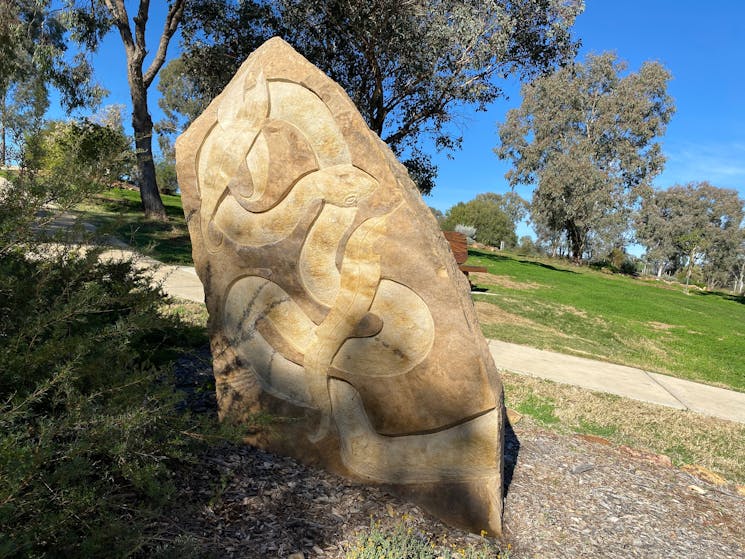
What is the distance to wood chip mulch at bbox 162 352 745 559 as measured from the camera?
7.33 ft

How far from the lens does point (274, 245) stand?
2873mm

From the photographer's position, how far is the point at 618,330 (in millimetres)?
10359

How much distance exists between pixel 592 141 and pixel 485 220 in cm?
2724

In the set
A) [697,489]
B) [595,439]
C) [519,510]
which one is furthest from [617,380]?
[519,510]

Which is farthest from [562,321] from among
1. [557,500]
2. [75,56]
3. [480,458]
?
[75,56]

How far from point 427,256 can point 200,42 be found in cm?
1399

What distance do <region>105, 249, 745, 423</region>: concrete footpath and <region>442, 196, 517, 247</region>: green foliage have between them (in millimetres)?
50875

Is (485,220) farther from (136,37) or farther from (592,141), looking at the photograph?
(136,37)

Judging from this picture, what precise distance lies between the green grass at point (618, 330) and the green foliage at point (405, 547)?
5287 mm

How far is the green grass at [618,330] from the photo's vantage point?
7.85 m

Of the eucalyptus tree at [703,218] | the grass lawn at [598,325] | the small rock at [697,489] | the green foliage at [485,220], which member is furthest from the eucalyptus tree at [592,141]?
the small rock at [697,489]

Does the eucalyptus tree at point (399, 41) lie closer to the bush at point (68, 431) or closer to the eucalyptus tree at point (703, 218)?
the bush at point (68, 431)

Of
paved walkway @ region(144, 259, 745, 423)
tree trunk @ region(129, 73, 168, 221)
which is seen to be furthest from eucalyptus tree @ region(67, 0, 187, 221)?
paved walkway @ region(144, 259, 745, 423)

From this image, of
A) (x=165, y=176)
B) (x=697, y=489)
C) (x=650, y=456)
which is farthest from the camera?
(x=165, y=176)
